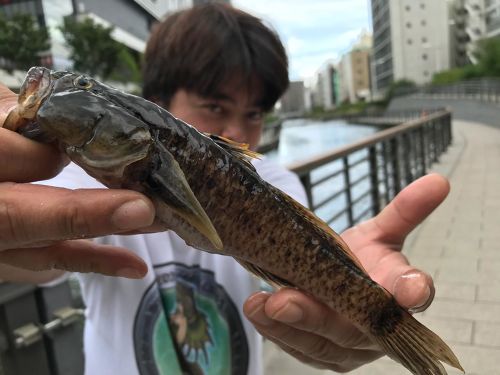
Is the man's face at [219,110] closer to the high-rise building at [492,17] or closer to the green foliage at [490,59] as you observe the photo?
the green foliage at [490,59]

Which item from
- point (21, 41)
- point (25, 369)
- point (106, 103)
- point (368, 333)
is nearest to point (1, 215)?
point (106, 103)

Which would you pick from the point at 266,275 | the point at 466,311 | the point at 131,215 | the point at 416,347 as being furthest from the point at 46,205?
the point at 466,311

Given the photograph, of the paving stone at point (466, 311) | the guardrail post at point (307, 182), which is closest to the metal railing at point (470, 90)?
the paving stone at point (466, 311)

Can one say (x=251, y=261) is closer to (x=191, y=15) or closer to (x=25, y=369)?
(x=25, y=369)

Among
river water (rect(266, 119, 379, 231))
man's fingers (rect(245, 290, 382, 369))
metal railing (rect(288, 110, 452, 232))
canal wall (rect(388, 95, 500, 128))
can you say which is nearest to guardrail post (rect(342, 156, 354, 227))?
metal railing (rect(288, 110, 452, 232))

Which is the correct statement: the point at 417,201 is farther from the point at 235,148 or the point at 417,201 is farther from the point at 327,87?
the point at 327,87
